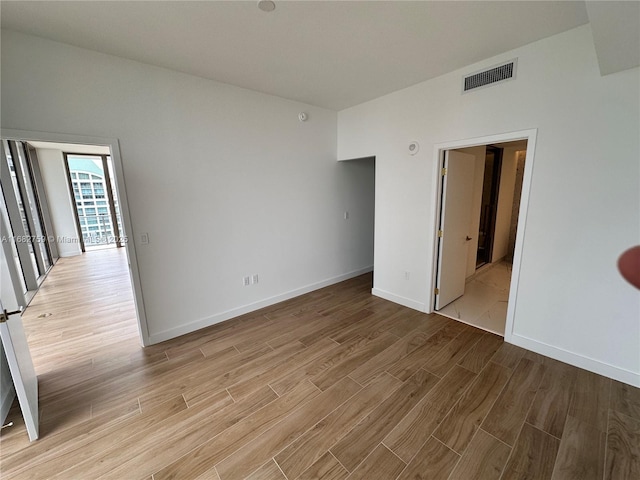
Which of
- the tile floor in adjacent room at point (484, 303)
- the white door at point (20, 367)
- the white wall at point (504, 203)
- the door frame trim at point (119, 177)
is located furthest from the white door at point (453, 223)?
the white door at point (20, 367)

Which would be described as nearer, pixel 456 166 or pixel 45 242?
pixel 456 166

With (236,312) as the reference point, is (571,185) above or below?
above

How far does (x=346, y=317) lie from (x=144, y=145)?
3013 mm

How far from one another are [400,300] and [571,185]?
230 centimetres

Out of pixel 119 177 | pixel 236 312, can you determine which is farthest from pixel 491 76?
pixel 236 312

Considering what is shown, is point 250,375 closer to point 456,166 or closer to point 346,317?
point 346,317

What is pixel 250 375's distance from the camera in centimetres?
246

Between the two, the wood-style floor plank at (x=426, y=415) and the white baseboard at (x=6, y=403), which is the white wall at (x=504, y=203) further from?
the white baseboard at (x=6, y=403)

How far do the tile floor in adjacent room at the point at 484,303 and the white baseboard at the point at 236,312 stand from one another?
1857 millimetres

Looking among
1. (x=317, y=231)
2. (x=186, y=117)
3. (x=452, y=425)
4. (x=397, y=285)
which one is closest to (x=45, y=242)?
(x=186, y=117)

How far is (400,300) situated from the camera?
386 centimetres

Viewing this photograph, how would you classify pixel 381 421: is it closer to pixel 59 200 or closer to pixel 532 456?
pixel 532 456

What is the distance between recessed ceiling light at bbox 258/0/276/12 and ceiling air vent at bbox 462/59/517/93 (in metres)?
2.13

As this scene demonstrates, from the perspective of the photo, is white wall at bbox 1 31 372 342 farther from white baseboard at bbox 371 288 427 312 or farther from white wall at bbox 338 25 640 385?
white wall at bbox 338 25 640 385
